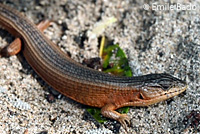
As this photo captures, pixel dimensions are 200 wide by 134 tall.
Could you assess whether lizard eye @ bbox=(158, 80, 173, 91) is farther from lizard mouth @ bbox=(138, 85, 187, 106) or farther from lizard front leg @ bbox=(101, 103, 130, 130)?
lizard front leg @ bbox=(101, 103, 130, 130)

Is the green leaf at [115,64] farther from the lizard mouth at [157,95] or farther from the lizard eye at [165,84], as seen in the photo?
the lizard eye at [165,84]

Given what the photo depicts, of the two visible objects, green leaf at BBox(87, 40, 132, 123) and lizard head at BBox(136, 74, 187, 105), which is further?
green leaf at BBox(87, 40, 132, 123)

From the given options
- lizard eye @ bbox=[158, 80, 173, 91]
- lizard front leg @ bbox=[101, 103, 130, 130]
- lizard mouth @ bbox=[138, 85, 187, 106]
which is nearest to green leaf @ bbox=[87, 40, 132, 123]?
lizard front leg @ bbox=[101, 103, 130, 130]

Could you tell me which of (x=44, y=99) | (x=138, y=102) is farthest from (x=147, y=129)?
(x=44, y=99)

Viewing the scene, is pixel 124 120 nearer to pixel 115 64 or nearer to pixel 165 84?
pixel 165 84

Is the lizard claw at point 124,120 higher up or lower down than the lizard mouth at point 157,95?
lower down

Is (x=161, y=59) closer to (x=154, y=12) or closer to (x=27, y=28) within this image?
(x=154, y=12)

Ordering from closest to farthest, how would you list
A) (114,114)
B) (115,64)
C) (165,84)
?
(165,84)
(114,114)
(115,64)

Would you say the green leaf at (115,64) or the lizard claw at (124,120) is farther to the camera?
the green leaf at (115,64)

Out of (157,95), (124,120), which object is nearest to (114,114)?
(124,120)

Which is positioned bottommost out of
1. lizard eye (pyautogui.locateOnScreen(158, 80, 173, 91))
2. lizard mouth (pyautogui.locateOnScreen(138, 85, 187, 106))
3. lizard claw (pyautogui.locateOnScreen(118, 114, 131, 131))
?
lizard claw (pyautogui.locateOnScreen(118, 114, 131, 131))

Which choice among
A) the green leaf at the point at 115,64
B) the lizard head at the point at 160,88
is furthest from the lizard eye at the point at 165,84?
the green leaf at the point at 115,64

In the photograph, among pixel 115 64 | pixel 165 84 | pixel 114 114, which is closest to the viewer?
pixel 165 84
